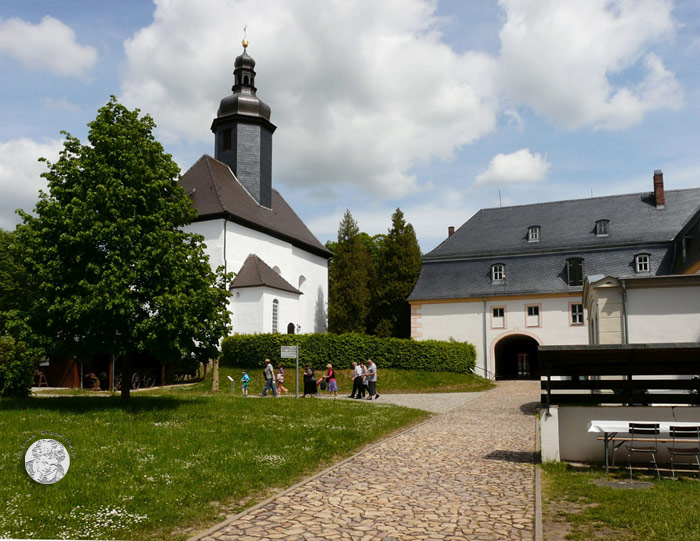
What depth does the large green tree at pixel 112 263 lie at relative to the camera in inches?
566

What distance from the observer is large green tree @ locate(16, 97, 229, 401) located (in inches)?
566

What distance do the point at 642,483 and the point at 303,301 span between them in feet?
111

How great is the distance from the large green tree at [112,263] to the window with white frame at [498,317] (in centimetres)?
2318

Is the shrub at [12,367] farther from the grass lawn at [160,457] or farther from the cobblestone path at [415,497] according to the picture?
Result: the cobblestone path at [415,497]

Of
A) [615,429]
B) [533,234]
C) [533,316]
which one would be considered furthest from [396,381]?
[615,429]

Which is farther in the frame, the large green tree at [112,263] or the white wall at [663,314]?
the white wall at [663,314]

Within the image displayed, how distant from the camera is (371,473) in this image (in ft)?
29.6

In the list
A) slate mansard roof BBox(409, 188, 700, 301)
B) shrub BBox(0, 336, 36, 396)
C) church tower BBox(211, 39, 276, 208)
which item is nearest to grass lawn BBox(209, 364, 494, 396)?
slate mansard roof BBox(409, 188, 700, 301)

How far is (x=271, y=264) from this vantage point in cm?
3744

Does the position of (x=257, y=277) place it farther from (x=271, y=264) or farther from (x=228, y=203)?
(x=228, y=203)

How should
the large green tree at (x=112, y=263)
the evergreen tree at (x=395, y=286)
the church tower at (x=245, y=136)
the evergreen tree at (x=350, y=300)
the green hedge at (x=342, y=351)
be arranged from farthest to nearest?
Answer: the evergreen tree at (x=350, y=300)
the evergreen tree at (x=395, y=286)
the church tower at (x=245, y=136)
the green hedge at (x=342, y=351)
the large green tree at (x=112, y=263)

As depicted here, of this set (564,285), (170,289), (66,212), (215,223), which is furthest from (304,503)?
(564,285)

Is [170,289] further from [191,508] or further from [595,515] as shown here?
[595,515]

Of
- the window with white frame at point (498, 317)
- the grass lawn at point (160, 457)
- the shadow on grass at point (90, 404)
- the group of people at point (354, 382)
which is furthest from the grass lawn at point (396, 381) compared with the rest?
the grass lawn at point (160, 457)
